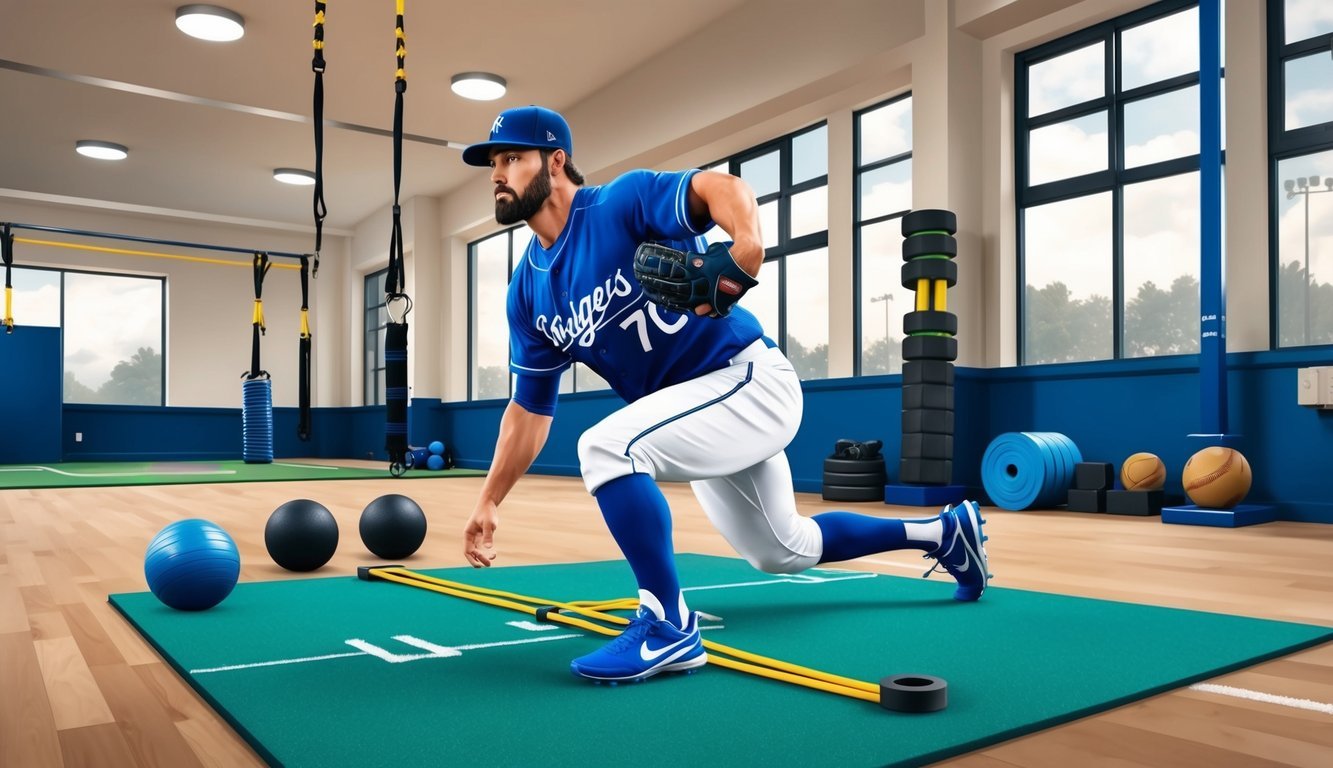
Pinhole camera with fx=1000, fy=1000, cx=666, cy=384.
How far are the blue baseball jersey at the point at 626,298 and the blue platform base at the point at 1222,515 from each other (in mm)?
3403

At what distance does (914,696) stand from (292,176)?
38.5 feet

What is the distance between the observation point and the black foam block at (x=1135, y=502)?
5.13 metres

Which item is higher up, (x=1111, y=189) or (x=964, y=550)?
(x=1111, y=189)

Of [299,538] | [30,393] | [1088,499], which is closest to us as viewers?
[299,538]

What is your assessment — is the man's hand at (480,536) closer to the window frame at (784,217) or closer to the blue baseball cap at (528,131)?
the blue baseball cap at (528,131)

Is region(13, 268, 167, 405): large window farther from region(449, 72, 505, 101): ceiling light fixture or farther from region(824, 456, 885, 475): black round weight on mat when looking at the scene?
region(824, 456, 885, 475): black round weight on mat

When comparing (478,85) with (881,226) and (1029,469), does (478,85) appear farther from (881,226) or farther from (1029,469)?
(1029,469)

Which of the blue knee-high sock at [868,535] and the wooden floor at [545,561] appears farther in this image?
the blue knee-high sock at [868,535]

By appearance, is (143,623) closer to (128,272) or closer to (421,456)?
(421,456)

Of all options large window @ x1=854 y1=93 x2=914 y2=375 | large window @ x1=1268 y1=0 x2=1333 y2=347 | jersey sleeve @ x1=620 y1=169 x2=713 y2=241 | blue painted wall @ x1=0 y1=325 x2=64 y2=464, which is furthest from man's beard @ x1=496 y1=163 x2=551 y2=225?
blue painted wall @ x1=0 y1=325 x2=64 y2=464

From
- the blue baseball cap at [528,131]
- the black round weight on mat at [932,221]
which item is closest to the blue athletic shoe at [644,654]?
the blue baseball cap at [528,131]

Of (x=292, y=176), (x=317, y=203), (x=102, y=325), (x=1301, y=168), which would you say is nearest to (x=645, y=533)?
(x=317, y=203)

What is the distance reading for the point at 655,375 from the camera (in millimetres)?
2104

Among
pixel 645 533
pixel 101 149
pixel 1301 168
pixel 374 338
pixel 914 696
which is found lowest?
pixel 914 696
